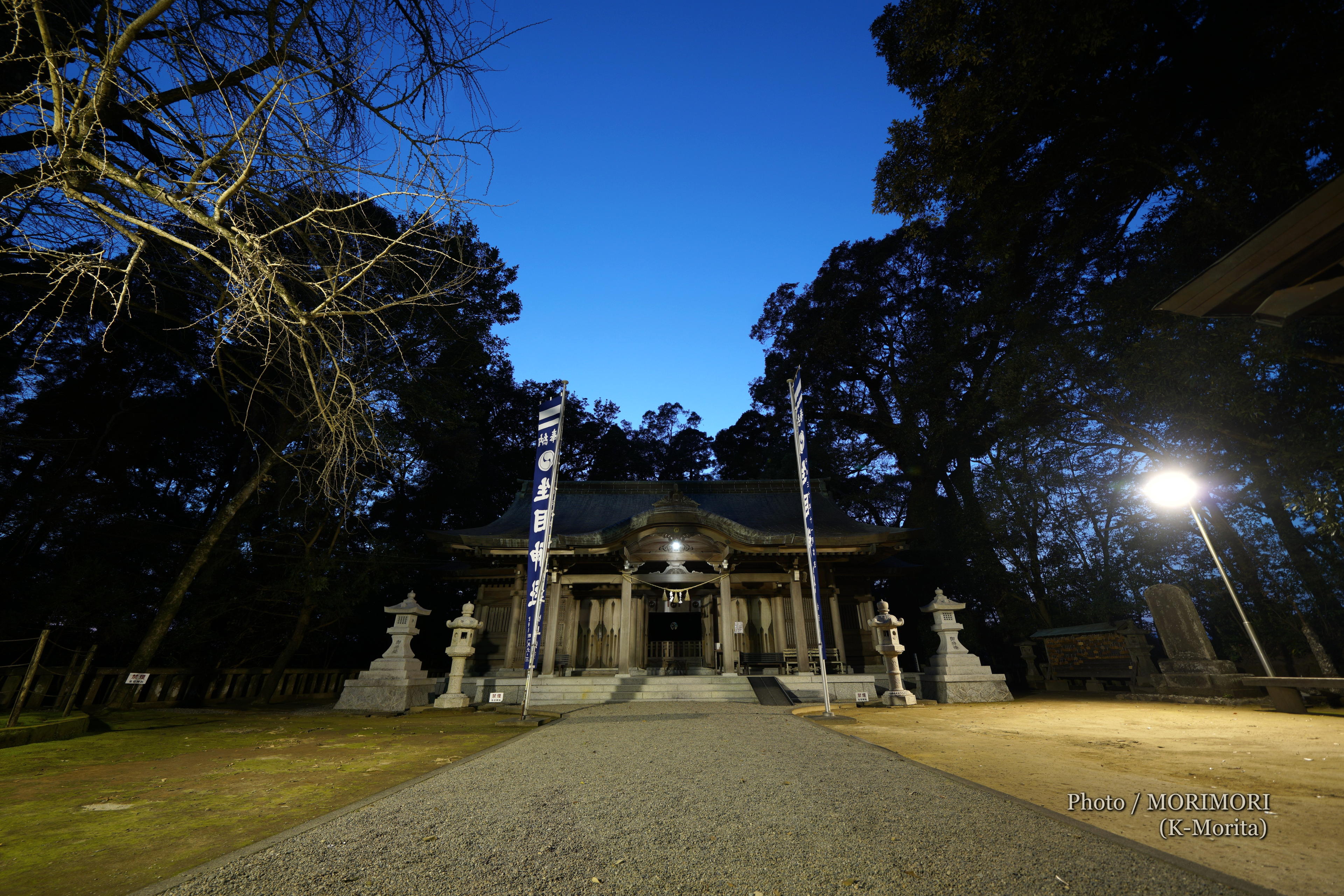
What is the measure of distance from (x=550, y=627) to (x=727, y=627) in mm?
4131

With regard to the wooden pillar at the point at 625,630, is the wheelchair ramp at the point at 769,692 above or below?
below

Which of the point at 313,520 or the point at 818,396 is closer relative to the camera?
the point at 313,520

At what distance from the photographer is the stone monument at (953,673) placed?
892 cm

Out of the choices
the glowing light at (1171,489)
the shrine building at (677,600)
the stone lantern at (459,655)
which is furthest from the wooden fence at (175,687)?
the glowing light at (1171,489)

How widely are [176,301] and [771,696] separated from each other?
13.4 meters

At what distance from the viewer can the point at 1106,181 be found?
415 inches

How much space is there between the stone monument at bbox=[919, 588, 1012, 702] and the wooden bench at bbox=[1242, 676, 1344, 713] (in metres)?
3.18

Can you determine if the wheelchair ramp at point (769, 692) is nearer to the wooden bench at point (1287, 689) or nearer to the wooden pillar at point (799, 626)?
the wooden pillar at point (799, 626)

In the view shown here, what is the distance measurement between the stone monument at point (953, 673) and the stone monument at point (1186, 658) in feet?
8.04

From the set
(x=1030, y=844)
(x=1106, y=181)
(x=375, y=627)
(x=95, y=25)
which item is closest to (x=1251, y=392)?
(x=1106, y=181)

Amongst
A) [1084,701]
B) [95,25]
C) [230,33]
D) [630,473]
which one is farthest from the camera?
[630,473]

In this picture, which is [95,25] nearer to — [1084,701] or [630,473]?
[1084,701]

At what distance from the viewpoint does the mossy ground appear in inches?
80.4

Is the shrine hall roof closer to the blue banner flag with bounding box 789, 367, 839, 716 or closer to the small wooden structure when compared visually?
the blue banner flag with bounding box 789, 367, 839, 716
